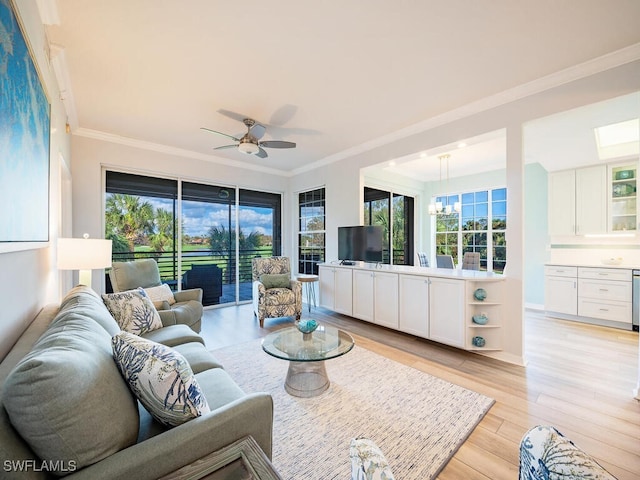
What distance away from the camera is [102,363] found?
0.99 meters

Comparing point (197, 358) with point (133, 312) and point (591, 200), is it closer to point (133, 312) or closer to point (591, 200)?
point (133, 312)

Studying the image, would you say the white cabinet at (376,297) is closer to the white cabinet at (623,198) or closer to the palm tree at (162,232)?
the palm tree at (162,232)

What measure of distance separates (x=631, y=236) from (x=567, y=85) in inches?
121

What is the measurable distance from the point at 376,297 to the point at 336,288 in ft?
2.64

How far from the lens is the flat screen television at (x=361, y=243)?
4.15 m

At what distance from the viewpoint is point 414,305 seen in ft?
11.3

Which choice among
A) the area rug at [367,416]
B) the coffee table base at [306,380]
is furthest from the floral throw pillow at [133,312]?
the coffee table base at [306,380]

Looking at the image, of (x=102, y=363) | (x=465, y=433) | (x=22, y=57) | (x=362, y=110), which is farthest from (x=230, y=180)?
(x=465, y=433)

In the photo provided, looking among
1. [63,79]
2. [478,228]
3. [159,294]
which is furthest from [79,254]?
[478,228]

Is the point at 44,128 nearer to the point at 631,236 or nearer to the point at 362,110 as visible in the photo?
the point at 362,110

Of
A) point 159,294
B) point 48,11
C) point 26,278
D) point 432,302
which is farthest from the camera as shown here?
point 432,302

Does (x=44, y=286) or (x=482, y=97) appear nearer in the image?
(x=44, y=286)

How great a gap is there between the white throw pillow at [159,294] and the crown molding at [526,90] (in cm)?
353

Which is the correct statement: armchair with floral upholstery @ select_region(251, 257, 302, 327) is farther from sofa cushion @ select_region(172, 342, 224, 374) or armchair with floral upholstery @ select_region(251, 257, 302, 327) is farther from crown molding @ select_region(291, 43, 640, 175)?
crown molding @ select_region(291, 43, 640, 175)
